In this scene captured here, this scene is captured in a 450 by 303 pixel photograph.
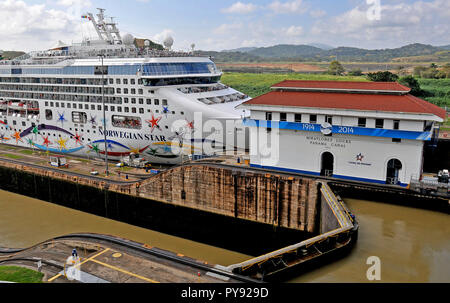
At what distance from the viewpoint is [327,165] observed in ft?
85.1

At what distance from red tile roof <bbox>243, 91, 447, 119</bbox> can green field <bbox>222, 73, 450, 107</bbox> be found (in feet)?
158

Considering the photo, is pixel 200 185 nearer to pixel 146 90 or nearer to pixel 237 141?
pixel 237 141

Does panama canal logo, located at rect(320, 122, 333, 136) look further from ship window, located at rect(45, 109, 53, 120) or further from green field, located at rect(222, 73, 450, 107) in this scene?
green field, located at rect(222, 73, 450, 107)

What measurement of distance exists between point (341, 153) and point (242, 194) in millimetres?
7619

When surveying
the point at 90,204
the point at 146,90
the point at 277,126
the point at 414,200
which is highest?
the point at 146,90

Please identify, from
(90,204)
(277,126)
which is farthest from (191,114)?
(90,204)

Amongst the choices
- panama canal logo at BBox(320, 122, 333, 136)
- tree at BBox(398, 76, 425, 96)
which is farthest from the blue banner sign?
tree at BBox(398, 76, 425, 96)

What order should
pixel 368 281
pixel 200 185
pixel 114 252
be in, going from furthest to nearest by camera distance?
pixel 200 185
pixel 114 252
pixel 368 281

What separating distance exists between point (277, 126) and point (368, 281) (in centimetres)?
1310

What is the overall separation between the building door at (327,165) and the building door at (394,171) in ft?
12.0

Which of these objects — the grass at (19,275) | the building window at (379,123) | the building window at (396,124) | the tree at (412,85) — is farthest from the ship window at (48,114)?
the tree at (412,85)

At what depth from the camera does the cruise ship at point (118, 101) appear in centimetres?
3300

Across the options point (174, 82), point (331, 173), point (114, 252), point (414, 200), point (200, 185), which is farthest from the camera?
point (174, 82)
